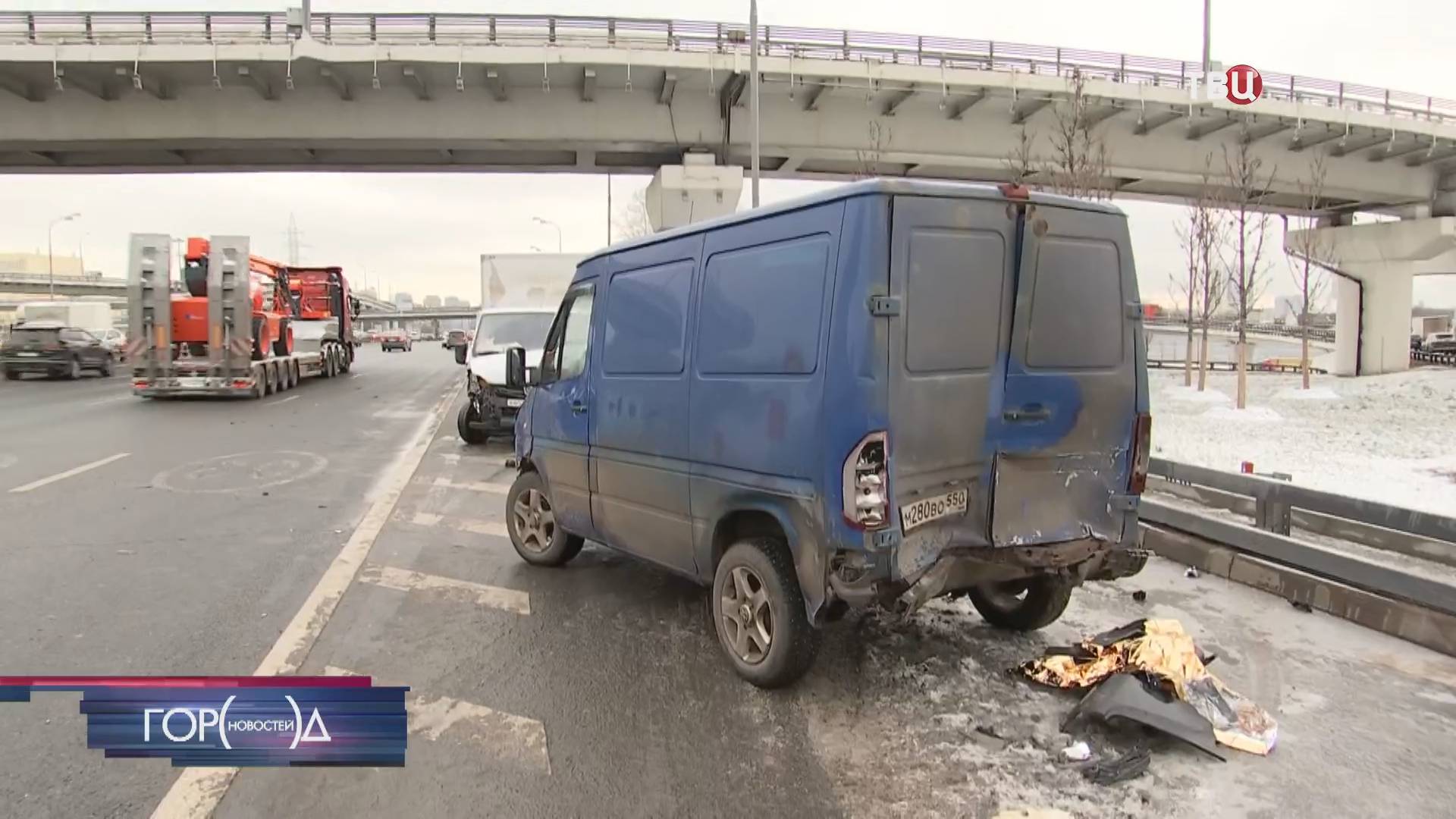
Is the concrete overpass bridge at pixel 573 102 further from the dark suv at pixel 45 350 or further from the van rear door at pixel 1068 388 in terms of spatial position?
the van rear door at pixel 1068 388

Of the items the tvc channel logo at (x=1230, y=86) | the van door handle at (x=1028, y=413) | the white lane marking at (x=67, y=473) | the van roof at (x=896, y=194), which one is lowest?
the white lane marking at (x=67, y=473)

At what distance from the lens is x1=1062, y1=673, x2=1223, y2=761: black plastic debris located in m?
3.61

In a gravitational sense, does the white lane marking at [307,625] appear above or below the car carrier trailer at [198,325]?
below

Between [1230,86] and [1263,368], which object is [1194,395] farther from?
[1263,368]

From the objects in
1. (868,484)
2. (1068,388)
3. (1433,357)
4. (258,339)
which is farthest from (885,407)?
(1433,357)

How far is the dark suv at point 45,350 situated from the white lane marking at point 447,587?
27.5 m

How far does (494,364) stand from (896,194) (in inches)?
411

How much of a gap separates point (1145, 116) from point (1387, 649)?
22.5 meters

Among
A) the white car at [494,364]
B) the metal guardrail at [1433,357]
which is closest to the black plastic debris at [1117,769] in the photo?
the white car at [494,364]

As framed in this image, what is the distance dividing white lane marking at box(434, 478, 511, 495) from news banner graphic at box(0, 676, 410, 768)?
7227 millimetres

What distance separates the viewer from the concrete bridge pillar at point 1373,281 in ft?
100

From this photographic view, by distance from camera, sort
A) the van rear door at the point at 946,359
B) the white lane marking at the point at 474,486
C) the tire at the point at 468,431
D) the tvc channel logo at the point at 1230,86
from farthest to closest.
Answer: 1. the tvc channel logo at the point at 1230,86
2. the tire at the point at 468,431
3. the white lane marking at the point at 474,486
4. the van rear door at the point at 946,359

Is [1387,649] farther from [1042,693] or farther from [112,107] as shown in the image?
[112,107]

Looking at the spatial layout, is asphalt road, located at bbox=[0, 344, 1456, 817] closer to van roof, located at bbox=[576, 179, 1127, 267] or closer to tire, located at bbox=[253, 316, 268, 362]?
van roof, located at bbox=[576, 179, 1127, 267]
